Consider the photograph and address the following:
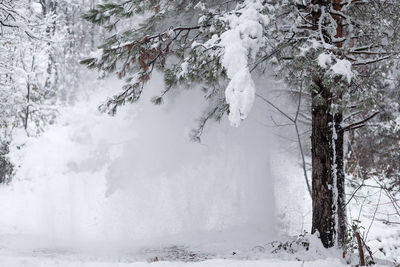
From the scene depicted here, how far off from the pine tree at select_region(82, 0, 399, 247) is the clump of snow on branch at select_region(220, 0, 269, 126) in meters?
0.04

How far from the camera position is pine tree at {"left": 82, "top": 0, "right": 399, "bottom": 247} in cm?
529

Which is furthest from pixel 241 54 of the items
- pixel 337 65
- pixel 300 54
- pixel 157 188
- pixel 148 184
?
pixel 148 184

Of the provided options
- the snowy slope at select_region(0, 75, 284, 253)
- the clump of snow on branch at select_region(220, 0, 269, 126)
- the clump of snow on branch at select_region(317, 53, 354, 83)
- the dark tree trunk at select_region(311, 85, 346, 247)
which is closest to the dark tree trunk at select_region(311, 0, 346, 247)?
the dark tree trunk at select_region(311, 85, 346, 247)

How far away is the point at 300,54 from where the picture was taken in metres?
5.29

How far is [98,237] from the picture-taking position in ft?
35.6

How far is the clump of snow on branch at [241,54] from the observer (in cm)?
421

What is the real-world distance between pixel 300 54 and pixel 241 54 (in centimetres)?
129

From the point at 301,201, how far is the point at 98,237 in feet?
21.6

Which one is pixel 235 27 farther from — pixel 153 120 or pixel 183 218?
pixel 153 120

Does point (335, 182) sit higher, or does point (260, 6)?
point (260, 6)

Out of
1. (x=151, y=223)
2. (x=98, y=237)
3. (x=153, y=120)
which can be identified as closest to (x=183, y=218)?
(x=151, y=223)

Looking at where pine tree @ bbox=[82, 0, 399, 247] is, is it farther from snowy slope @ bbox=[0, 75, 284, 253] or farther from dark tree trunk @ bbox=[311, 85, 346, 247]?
snowy slope @ bbox=[0, 75, 284, 253]

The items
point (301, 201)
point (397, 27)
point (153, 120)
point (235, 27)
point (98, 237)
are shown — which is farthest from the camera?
point (153, 120)

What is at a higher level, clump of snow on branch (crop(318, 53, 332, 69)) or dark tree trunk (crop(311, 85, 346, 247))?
clump of snow on branch (crop(318, 53, 332, 69))
